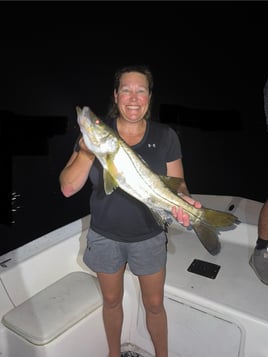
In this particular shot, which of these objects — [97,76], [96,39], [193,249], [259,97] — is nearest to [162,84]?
[97,76]

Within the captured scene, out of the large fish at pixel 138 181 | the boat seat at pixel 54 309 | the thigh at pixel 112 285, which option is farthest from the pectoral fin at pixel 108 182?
the boat seat at pixel 54 309

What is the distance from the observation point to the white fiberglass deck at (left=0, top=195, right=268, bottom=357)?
2.90m

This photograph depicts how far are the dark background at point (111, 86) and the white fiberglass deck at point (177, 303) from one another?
6693 mm

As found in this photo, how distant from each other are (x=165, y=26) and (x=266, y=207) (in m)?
47.4

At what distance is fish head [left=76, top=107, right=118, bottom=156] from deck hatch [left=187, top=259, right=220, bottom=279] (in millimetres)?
2030

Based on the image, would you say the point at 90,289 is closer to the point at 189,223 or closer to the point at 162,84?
the point at 189,223

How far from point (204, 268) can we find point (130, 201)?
160 cm

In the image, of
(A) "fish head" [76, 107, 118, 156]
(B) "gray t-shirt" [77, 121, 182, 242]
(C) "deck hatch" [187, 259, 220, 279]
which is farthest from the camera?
(C) "deck hatch" [187, 259, 220, 279]

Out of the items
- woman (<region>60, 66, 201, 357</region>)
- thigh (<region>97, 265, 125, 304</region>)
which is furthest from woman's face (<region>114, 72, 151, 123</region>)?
thigh (<region>97, 265, 125, 304</region>)

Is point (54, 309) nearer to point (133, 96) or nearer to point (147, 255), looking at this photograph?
point (147, 255)

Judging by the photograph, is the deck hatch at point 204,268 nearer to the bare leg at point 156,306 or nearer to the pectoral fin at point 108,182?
the bare leg at point 156,306

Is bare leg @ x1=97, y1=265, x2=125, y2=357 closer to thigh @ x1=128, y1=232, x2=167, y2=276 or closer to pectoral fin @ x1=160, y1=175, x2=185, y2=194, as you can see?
Result: thigh @ x1=128, y1=232, x2=167, y2=276

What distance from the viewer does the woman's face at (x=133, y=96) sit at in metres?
2.34

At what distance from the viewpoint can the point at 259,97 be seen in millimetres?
30047
